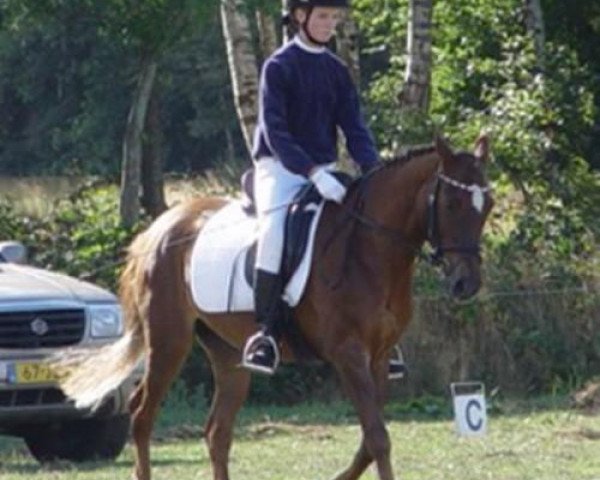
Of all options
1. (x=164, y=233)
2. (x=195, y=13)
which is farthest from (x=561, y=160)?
(x=164, y=233)

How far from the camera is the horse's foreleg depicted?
12289 millimetres

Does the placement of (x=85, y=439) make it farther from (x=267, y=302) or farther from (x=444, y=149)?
(x=444, y=149)

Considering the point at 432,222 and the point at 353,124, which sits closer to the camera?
the point at 432,222

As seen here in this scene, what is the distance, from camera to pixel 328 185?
12.9 metres

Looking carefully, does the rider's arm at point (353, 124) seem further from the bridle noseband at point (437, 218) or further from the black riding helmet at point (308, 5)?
the bridle noseband at point (437, 218)

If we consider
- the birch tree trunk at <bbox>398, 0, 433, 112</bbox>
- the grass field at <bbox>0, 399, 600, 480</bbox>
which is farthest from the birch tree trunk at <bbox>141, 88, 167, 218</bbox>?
the grass field at <bbox>0, 399, 600, 480</bbox>

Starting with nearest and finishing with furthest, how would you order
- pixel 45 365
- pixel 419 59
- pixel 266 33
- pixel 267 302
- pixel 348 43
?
pixel 267 302
pixel 45 365
pixel 348 43
pixel 419 59
pixel 266 33

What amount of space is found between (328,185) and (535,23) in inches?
700

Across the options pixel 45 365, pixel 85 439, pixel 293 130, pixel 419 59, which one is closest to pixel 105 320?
pixel 45 365

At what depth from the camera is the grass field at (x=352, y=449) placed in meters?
14.9

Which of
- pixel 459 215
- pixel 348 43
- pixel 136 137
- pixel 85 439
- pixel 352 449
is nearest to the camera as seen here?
pixel 459 215

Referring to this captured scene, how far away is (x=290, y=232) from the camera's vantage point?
43.2ft

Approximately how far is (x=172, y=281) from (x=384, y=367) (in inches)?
76.8

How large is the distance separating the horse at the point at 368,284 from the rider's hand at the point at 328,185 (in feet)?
0.57
